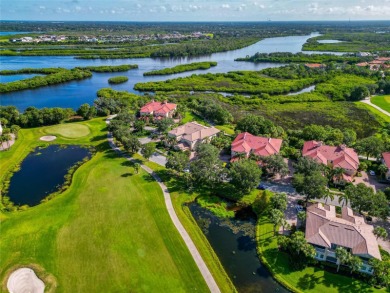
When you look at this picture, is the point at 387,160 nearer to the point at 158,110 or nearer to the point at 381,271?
the point at 381,271

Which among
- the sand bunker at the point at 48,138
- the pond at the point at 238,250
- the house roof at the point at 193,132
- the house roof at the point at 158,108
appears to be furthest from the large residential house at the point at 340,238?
the sand bunker at the point at 48,138

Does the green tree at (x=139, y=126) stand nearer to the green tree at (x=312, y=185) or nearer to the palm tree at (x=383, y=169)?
the green tree at (x=312, y=185)

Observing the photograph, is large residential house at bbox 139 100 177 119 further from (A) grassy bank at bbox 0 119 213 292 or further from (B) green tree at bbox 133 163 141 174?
(A) grassy bank at bbox 0 119 213 292

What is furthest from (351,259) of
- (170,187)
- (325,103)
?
(325,103)

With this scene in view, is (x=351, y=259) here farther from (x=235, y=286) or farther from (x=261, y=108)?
(x=261, y=108)

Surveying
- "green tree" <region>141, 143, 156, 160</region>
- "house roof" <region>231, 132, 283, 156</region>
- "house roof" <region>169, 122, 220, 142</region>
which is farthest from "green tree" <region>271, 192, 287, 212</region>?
"house roof" <region>169, 122, 220, 142</region>

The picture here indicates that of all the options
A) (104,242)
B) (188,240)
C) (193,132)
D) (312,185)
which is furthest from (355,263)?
(193,132)
